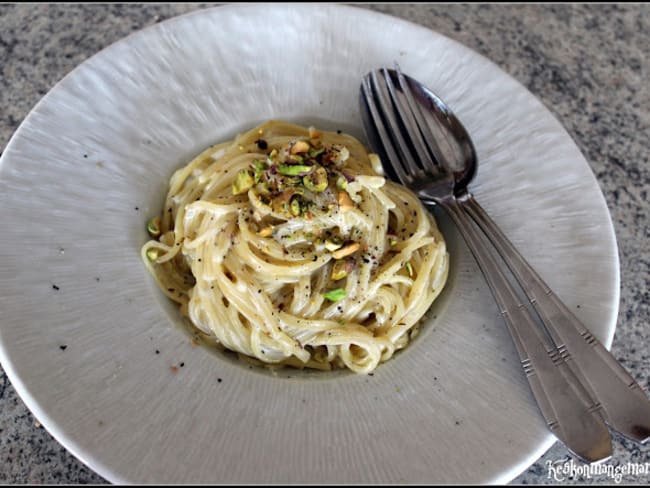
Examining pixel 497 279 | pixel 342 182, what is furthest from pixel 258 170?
pixel 497 279

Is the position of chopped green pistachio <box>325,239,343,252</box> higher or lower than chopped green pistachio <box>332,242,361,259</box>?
higher

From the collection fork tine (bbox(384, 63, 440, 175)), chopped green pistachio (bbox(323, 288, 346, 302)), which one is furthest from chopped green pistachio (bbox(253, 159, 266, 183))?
fork tine (bbox(384, 63, 440, 175))

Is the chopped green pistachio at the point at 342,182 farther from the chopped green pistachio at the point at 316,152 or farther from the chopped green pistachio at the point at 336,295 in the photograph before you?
the chopped green pistachio at the point at 336,295

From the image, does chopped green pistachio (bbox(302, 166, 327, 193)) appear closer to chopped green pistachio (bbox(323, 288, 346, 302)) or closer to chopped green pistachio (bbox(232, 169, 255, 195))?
chopped green pistachio (bbox(232, 169, 255, 195))

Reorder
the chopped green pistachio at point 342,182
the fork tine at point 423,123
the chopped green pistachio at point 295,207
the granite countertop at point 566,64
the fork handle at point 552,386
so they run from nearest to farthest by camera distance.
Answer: the fork handle at point 552,386 < the chopped green pistachio at point 295,207 < the chopped green pistachio at point 342,182 < the fork tine at point 423,123 < the granite countertop at point 566,64

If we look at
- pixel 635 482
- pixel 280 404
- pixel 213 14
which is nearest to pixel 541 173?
pixel 635 482

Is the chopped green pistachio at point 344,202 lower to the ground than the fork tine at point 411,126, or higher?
lower

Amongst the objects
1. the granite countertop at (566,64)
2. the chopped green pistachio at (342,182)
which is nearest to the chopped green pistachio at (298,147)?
the chopped green pistachio at (342,182)

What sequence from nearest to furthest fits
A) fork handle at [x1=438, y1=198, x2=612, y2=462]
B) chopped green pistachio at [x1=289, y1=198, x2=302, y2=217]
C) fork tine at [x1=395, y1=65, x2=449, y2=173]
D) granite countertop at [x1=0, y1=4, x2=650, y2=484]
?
fork handle at [x1=438, y1=198, x2=612, y2=462] → chopped green pistachio at [x1=289, y1=198, x2=302, y2=217] → fork tine at [x1=395, y1=65, x2=449, y2=173] → granite countertop at [x1=0, y1=4, x2=650, y2=484]
